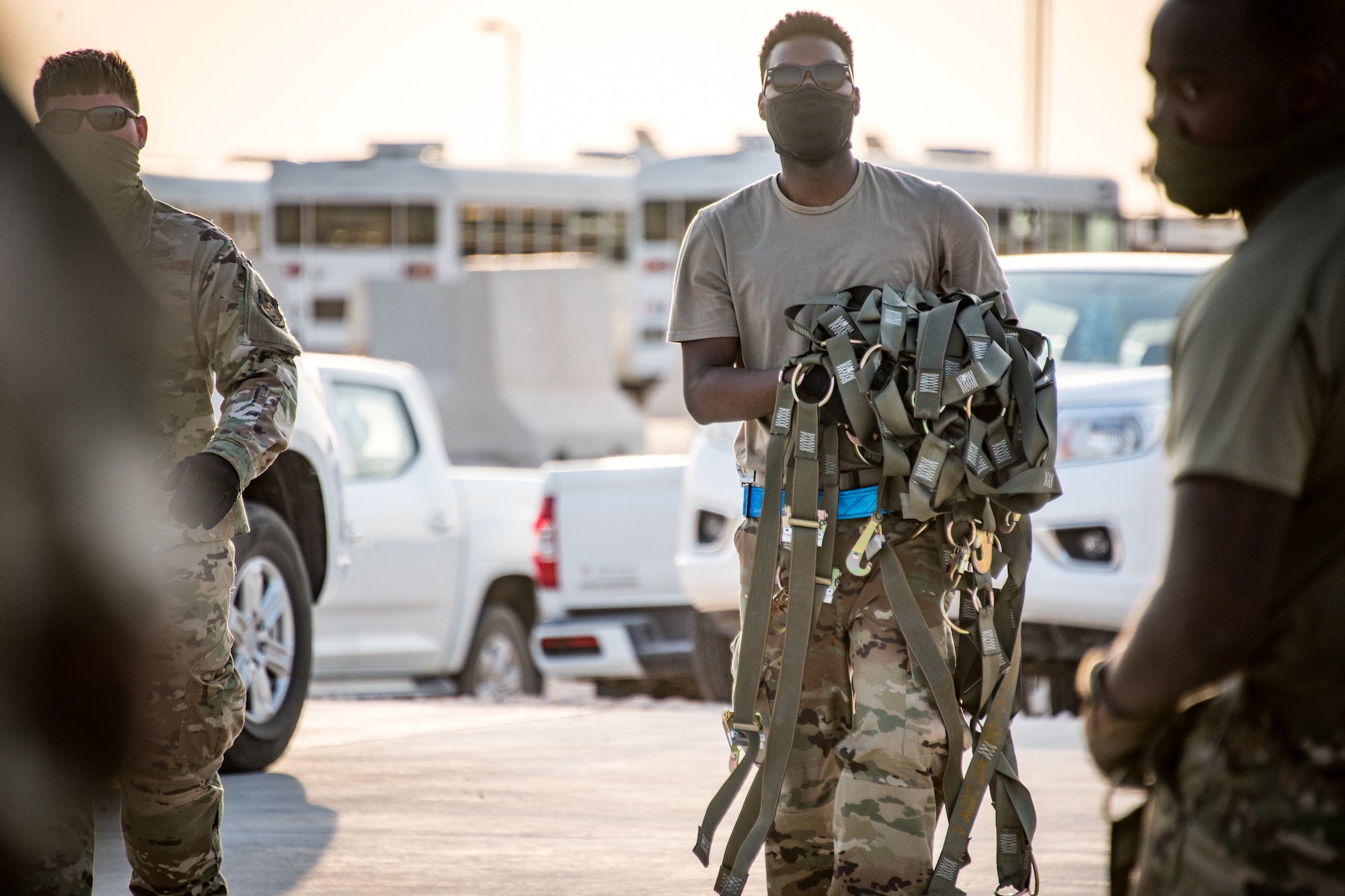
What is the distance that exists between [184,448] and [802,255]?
1349 millimetres

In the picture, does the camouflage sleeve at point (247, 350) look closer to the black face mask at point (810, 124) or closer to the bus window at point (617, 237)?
the black face mask at point (810, 124)

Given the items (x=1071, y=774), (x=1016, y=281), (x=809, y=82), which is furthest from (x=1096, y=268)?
(x=809, y=82)

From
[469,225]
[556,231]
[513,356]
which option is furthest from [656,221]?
[513,356]

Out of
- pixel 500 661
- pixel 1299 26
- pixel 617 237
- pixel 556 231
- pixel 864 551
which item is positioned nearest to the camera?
pixel 1299 26

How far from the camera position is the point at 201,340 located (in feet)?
11.8

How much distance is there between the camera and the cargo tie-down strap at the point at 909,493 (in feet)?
11.3

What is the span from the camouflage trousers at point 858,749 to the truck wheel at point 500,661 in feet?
20.8

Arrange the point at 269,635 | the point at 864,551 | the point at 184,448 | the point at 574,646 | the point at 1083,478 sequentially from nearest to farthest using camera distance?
1. the point at 864,551
2. the point at 184,448
3. the point at 269,635
4. the point at 1083,478
5. the point at 574,646

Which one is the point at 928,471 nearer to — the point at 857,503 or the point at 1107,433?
the point at 857,503

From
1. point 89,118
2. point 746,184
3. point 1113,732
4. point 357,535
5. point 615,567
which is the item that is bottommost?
point 615,567

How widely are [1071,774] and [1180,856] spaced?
465 cm

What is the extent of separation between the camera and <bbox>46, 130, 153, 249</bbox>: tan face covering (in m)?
3.49

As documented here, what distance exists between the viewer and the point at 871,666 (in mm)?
3469

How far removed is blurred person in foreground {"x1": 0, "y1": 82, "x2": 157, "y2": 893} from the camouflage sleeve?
133 millimetres
